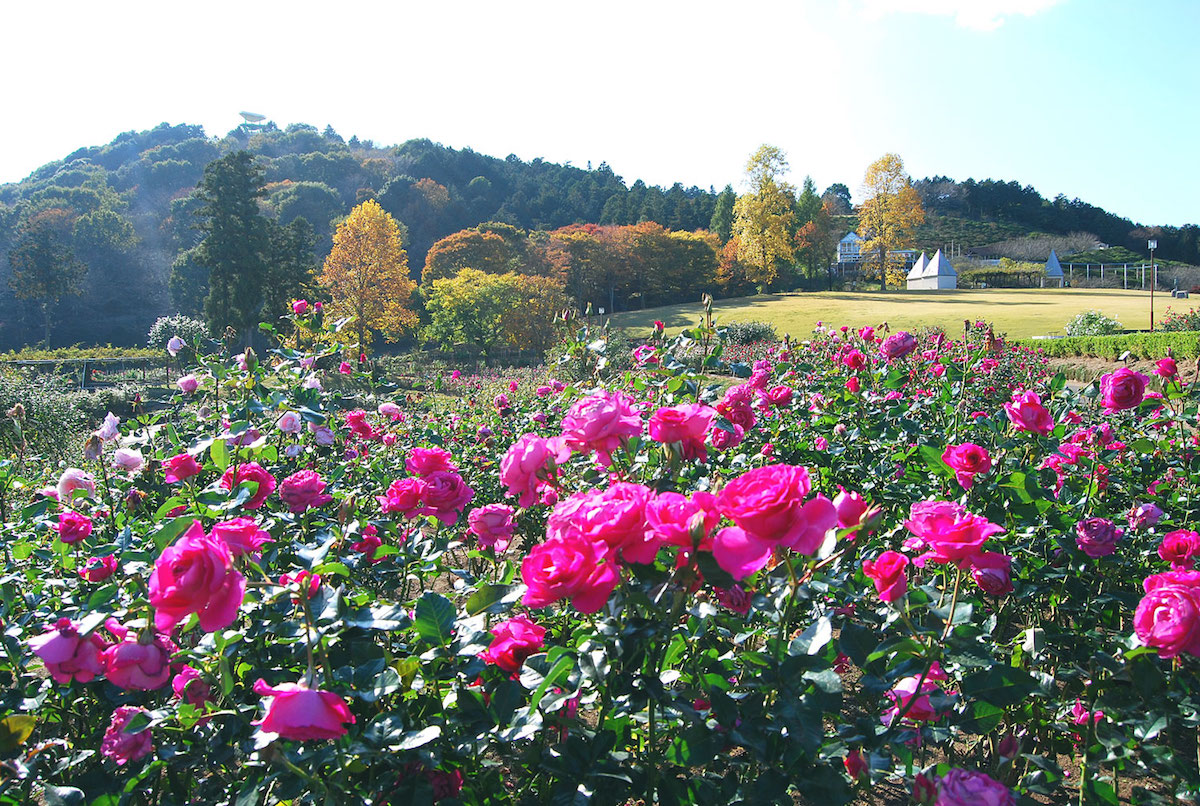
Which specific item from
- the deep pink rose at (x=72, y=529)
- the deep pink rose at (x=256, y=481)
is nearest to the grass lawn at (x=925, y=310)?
the deep pink rose at (x=256, y=481)

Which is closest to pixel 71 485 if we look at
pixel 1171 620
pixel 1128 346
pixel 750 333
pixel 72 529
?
pixel 72 529

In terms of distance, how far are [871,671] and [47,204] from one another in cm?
5742

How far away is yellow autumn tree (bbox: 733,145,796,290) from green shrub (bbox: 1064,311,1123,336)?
63.3 ft

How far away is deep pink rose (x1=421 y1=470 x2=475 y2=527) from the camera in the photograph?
126 centimetres

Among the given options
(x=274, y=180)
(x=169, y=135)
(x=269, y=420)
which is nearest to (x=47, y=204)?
(x=274, y=180)

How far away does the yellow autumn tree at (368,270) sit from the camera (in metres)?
22.0

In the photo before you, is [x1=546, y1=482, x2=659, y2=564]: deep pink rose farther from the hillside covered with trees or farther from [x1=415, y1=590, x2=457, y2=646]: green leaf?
the hillside covered with trees

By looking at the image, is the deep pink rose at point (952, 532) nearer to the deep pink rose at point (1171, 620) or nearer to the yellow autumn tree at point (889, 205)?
the deep pink rose at point (1171, 620)

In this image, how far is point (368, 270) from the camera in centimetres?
2227

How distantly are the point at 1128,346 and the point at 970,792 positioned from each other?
1400 centimetres

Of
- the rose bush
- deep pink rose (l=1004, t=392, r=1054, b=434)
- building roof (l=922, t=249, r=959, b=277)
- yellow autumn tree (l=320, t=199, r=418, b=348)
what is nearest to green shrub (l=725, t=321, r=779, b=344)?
yellow autumn tree (l=320, t=199, r=418, b=348)

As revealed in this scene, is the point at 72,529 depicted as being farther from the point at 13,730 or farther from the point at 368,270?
→ the point at 368,270

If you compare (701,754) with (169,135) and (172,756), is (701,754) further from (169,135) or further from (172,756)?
(169,135)

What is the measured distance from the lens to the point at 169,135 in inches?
2842
